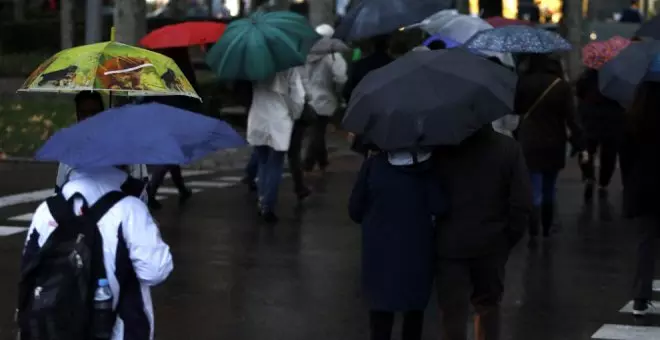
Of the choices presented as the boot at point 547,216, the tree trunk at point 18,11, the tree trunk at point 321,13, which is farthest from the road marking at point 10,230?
the tree trunk at point 18,11

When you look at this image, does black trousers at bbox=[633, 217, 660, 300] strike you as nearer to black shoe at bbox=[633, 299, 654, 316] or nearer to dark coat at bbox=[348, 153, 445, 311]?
black shoe at bbox=[633, 299, 654, 316]

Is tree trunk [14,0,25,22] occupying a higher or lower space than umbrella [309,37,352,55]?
lower

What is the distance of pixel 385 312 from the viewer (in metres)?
6.53

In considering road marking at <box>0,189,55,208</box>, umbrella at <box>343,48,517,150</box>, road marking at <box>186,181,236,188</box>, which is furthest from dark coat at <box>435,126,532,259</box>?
road marking at <box>186,181,236,188</box>

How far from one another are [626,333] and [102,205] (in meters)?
4.48

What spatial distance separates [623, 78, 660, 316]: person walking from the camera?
8.40 m

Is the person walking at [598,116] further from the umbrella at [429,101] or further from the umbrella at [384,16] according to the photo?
the umbrella at [429,101]

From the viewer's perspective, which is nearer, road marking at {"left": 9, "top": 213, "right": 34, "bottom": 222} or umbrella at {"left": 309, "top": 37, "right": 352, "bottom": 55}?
road marking at {"left": 9, "top": 213, "right": 34, "bottom": 222}

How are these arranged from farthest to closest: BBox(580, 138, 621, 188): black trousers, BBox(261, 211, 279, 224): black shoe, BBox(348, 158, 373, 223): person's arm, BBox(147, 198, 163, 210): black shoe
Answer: BBox(580, 138, 621, 188): black trousers, BBox(147, 198, 163, 210): black shoe, BBox(261, 211, 279, 224): black shoe, BBox(348, 158, 373, 223): person's arm

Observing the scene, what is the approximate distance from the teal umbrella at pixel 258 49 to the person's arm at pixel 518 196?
6.22 metres

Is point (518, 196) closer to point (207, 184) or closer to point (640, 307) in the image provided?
point (640, 307)

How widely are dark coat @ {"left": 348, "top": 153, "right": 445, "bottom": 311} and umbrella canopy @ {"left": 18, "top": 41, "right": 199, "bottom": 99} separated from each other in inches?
38.3

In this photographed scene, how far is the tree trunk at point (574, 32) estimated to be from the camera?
3061 cm

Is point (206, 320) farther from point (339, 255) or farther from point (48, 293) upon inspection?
point (48, 293)
